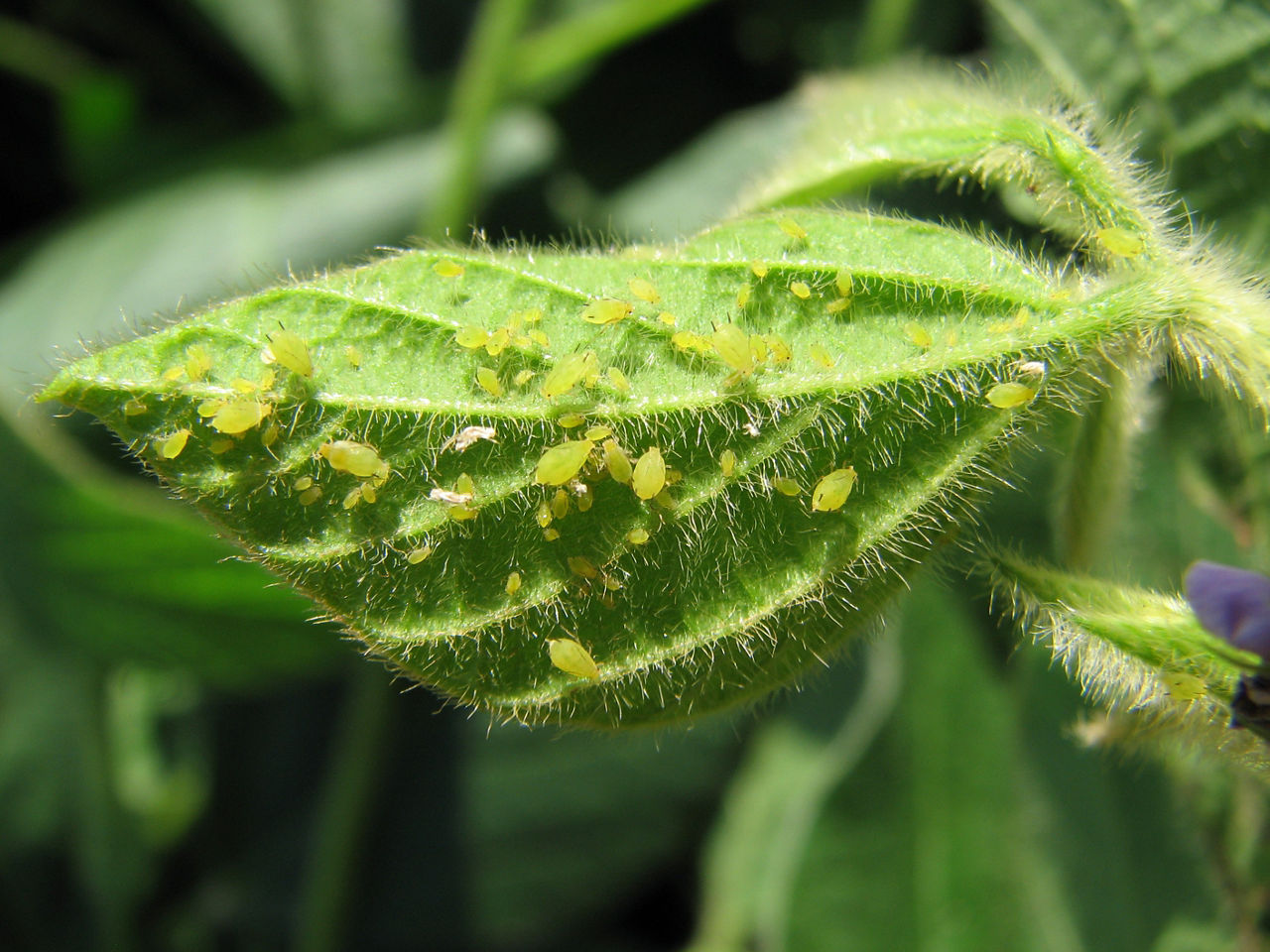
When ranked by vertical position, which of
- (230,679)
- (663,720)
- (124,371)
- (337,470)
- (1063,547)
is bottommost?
(663,720)

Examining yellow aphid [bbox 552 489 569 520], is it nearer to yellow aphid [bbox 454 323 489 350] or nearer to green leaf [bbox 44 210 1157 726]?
green leaf [bbox 44 210 1157 726]

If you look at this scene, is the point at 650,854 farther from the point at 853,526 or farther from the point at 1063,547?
the point at 853,526

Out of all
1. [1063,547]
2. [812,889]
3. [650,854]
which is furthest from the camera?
[650,854]

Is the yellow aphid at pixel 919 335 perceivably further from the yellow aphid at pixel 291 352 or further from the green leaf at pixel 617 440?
the yellow aphid at pixel 291 352

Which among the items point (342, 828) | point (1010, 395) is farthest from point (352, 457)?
point (342, 828)

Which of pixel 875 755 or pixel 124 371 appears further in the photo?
pixel 875 755

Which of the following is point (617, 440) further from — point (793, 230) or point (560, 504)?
point (793, 230)

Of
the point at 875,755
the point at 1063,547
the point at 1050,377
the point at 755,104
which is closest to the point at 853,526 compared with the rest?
the point at 1050,377
